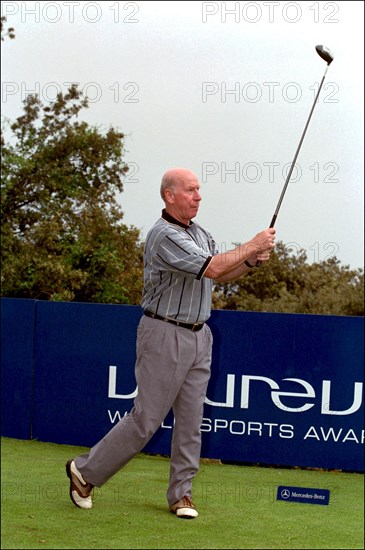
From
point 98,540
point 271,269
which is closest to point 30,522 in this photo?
point 98,540

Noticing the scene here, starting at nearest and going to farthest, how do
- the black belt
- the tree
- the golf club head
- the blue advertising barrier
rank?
the black belt → the golf club head → the blue advertising barrier → the tree

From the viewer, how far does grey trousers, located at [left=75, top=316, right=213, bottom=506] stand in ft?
16.1

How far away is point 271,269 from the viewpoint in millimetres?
28078

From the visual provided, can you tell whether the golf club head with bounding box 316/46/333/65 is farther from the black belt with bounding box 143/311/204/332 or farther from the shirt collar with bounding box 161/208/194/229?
the black belt with bounding box 143/311/204/332

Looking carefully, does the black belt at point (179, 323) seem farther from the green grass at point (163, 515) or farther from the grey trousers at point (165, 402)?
the green grass at point (163, 515)

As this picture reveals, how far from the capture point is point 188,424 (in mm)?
5105

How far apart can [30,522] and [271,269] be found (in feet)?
77.5

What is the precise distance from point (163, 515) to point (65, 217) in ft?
53.9

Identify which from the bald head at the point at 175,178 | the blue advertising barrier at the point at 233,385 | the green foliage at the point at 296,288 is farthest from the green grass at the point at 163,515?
the green foliage at the point at 296,288

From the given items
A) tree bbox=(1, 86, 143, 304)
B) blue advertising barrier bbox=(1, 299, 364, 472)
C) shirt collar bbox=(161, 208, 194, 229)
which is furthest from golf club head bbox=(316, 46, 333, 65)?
tree bbox=(1, 86, 143, 304)

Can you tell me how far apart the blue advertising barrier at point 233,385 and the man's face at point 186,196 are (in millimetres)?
3052

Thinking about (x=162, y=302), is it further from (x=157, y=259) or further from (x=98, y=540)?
(x=98, y=540)

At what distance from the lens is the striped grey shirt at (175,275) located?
4824mm

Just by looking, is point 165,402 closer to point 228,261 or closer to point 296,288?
point 228,261
